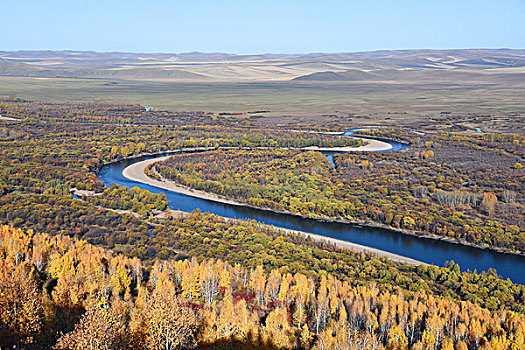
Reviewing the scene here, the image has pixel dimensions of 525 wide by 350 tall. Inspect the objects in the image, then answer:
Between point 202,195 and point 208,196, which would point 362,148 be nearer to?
point 208,196

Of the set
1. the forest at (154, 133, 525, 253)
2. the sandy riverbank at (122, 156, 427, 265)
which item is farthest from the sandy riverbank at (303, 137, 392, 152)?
the sandy riverbank at (122, 156, 427, 265)

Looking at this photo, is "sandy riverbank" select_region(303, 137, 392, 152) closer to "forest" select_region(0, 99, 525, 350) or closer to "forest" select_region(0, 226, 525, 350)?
"forest" select_region(0, 99, 525, 350)

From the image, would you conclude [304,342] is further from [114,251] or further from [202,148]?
[202,148]

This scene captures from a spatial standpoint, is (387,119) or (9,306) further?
(387,119)

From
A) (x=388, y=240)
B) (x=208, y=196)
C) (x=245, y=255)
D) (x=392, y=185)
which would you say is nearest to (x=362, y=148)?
(x=392, y=185)

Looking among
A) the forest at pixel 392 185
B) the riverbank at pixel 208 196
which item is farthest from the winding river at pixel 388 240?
Result: the forest at pixel 392 185

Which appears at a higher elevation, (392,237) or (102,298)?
(102,298)

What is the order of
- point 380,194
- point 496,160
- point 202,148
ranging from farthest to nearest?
point 202,148 < point 496,160 < point 380,194

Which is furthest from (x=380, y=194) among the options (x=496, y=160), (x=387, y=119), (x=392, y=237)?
(x=387, y=119)
